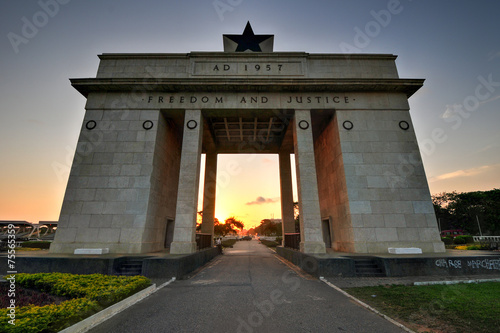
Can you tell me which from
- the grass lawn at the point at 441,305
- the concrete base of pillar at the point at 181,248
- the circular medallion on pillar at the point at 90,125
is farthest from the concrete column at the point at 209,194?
the grass lawn at the point at 441,305

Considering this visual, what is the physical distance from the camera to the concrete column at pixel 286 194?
83.0 feet

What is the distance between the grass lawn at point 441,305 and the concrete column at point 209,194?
18.9 m

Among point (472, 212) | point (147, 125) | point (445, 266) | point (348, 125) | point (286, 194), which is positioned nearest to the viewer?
point (445, 266)

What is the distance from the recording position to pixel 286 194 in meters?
26.4

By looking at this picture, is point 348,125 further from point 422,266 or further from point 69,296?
point 69,296

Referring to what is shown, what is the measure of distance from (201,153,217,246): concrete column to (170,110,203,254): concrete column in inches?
361

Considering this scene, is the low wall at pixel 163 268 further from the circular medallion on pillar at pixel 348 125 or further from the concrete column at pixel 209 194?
the circular medallion on pillar at pixel 348 125

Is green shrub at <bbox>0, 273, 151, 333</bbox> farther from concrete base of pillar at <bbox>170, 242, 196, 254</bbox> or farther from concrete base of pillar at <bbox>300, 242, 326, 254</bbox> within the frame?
concrete base of pillar at <bbox>300, 242, 326, 254</bbox>

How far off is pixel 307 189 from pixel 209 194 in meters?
13.7

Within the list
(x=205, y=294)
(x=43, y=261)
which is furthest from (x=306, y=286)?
(x=43, y=261)

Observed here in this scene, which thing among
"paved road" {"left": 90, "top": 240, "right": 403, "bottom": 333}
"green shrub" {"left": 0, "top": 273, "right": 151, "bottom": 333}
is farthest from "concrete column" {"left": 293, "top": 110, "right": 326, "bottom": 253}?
"green shrub" {"left": 0, "top": 273, "right": 151, "bottom": 333}

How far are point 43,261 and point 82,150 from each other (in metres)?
9.35

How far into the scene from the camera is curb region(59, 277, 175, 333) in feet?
16.7

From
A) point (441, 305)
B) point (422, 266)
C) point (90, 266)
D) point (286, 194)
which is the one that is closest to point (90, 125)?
point (90, 266)
